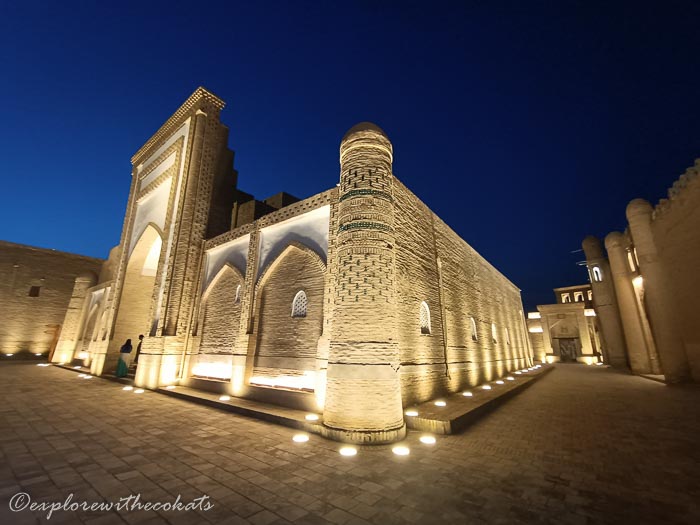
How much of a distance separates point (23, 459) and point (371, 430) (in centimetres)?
459

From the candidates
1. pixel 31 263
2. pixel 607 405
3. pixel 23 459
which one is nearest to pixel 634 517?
pixel 607 405

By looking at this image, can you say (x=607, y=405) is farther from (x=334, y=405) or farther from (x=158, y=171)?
(x=158, y=171)

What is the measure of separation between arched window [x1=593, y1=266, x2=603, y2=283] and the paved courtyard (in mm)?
16539

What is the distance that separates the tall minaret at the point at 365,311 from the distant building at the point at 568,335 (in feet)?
90.9

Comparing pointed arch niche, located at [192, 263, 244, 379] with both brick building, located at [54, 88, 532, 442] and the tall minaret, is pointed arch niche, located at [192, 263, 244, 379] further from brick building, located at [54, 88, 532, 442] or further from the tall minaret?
the tall minaret

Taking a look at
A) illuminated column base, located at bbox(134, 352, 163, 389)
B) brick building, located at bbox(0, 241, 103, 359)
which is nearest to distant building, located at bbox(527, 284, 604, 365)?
illuminated column base, located at bbox(134, 352, 163, 389)

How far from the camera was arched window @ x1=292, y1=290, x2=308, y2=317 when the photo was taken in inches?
324

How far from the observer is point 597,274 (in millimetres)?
19969

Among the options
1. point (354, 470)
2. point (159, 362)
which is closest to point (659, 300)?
point (354, 470)

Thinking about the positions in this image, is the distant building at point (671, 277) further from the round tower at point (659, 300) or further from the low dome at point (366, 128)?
the low dome at point (366, 128)

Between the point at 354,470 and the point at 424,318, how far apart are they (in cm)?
558

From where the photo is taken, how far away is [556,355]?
1117 inches

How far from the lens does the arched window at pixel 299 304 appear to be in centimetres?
823

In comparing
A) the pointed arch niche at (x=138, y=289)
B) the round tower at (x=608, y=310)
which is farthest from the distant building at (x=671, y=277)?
the pointed arch niche at (x=138, y=289)
